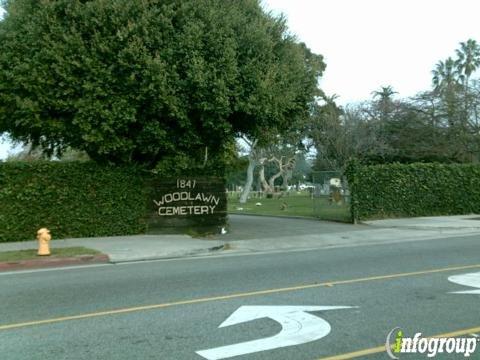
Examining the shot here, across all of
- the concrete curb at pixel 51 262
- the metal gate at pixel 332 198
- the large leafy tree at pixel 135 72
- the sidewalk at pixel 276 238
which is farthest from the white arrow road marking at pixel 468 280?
the metal gate at pixel 332 198

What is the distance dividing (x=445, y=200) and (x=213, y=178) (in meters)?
11.8

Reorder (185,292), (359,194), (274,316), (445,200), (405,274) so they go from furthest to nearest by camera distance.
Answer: (445,200) < (359,194) < (405,274) < (185,292) < (274,316)

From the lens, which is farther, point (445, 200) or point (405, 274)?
point (445, 200)

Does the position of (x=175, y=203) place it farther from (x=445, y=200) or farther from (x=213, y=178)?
(x=445, y=200)

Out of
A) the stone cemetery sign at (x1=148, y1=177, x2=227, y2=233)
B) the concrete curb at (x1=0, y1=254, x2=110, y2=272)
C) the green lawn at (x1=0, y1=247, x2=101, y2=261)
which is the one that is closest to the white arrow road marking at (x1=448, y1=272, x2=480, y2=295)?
the concrete curb at (x1=0, y1=254, x2=110, y2=272)

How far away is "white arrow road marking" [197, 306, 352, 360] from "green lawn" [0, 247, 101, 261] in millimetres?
6850

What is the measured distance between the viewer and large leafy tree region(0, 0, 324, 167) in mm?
15133

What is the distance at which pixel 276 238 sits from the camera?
17.1m

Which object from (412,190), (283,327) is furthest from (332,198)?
(283,327)

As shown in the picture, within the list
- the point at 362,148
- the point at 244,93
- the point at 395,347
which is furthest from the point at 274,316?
the point at 362,148

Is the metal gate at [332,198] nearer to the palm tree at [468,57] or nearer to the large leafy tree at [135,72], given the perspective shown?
the large leafy tree at [135,72]

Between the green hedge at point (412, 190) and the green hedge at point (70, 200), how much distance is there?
9.35m

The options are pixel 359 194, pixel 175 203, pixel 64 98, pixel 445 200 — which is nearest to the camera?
pixel 64 98

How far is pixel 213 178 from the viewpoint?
18.9m
